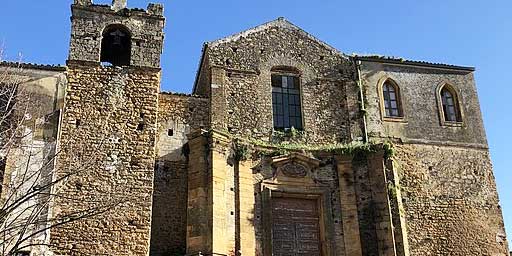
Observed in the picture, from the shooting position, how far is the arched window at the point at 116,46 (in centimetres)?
2045

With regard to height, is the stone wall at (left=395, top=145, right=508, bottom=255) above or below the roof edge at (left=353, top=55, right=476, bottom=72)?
below

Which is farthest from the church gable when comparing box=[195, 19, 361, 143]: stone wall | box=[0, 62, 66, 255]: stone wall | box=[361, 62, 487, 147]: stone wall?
box=[0, 62, 66, 255]: stone wall

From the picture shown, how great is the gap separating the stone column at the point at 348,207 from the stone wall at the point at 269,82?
1.29 m

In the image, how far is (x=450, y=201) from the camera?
20.8m

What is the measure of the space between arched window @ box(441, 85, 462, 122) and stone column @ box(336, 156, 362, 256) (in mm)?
4600

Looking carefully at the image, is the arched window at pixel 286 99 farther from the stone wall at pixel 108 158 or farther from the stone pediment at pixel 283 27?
the stone wall at pixel 108 158

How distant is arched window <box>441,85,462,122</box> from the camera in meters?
22.4

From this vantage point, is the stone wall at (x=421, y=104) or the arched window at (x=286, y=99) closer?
the arched window at (x=286, y=99)

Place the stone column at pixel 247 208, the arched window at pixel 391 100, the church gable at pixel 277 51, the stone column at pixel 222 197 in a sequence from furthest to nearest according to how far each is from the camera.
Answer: the arched window at pixel 391 100 → the church gable at pixel 277 51 → the stone column at pixel 247 208 → the stone column at pixel 222 197

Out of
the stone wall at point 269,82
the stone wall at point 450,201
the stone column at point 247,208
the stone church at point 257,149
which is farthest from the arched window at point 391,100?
the stone column at point 247,208

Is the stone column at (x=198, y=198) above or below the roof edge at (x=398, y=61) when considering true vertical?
below

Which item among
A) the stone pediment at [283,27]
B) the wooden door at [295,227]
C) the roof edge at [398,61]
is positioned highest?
the stone pediment at [283,27]

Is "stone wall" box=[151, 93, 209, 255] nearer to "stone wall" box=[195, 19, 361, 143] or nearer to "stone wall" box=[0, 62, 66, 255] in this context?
"stone wall" box=[195, 19, 361, 143]

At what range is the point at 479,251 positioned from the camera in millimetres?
20266
